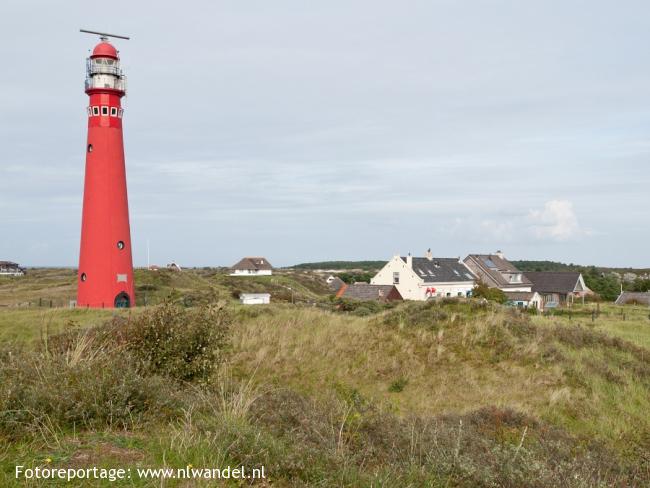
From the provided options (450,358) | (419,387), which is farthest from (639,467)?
(450,358)

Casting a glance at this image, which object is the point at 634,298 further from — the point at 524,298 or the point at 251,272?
the point at 251,272

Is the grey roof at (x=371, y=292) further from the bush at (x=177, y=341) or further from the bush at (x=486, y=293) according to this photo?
the bush at (x=177, y=341)

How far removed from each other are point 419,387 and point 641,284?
223 ft

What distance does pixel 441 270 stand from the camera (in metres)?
62.8

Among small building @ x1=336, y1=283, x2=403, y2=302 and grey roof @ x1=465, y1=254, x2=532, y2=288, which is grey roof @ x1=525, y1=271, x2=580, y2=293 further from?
small building @ x1=336, y1=283, x2=403, y2=302

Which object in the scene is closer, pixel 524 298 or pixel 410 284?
pixel 410 284

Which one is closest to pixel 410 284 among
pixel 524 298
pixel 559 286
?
pixel 524 298

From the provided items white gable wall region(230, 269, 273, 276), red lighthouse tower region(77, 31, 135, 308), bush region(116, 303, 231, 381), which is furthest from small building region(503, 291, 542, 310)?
white gable wall region(230, 269, 273, 276)

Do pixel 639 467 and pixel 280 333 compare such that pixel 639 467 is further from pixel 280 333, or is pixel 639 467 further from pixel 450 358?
pixel 280 333

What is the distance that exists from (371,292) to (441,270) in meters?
10.9

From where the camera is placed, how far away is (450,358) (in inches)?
738

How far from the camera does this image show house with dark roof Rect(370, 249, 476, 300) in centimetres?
5919

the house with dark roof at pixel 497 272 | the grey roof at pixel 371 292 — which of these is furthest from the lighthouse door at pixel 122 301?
the house with dark roof at pixel 497 272

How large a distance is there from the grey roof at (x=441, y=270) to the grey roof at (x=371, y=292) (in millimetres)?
4613
